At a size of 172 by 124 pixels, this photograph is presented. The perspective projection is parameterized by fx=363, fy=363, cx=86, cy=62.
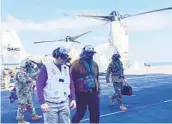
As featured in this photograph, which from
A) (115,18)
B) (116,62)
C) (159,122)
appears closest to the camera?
(159,122)

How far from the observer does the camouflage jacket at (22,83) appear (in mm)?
9688

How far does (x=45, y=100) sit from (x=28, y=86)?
4.00m

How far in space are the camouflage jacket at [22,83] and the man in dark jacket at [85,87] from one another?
8.32 ft

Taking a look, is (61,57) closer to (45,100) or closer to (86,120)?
(45,100)

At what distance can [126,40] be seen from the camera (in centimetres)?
6106

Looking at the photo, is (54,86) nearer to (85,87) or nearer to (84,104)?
(85,87)

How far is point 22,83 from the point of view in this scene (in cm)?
974

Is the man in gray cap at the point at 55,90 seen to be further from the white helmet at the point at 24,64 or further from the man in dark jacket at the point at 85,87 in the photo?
the white helmet at the point at 24,64

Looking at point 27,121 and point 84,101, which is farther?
point 27,121

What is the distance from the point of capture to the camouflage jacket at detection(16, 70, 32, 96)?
9.69 m

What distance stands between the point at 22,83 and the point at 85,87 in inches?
113

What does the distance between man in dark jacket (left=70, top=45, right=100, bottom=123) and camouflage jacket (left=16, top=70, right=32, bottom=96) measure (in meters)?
2.54

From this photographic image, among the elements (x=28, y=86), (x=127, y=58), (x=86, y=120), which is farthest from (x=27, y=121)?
(x=127, y=58)

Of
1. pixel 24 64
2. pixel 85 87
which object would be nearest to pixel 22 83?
pixel 24 64
